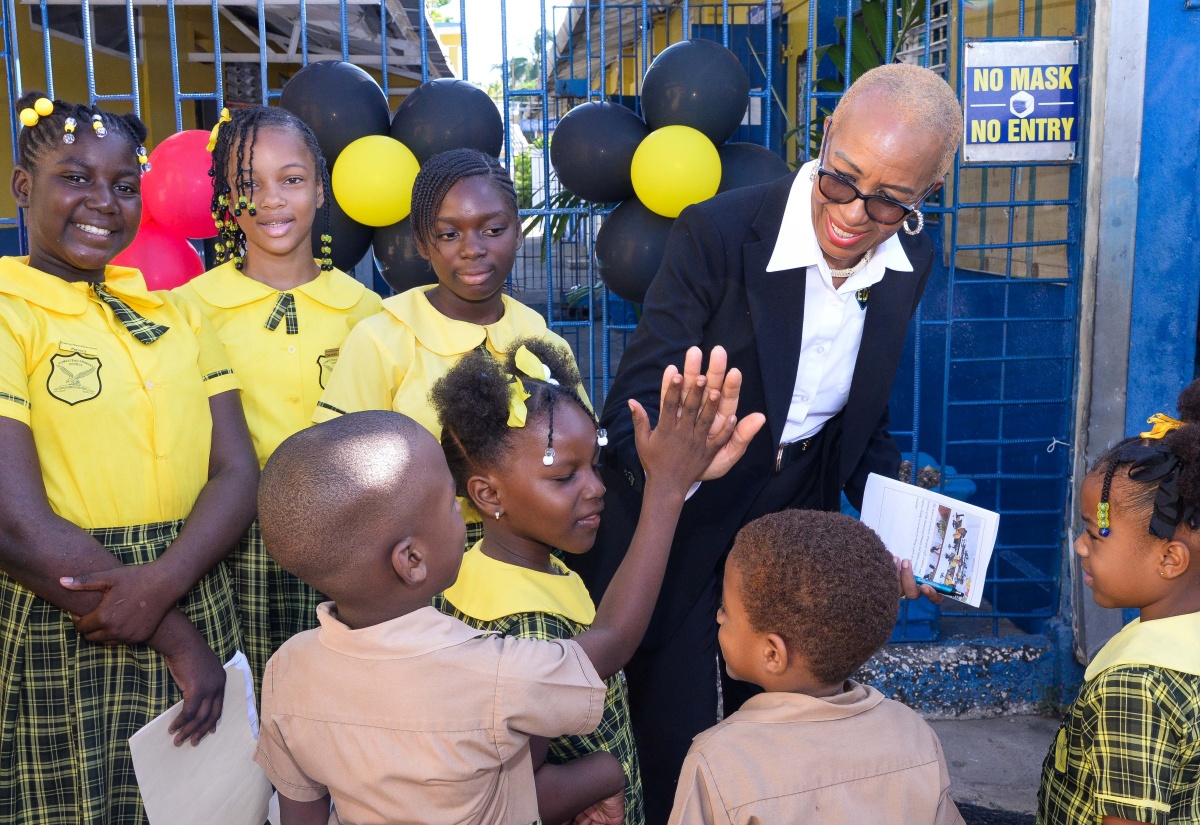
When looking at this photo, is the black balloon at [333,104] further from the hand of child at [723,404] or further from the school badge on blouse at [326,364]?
the hand of child at [723,404]

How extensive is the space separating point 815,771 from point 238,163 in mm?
2011

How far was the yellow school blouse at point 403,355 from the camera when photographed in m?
2.30

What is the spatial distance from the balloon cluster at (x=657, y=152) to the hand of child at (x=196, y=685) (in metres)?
1.94

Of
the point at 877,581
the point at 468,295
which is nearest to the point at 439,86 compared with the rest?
the point at 468,295

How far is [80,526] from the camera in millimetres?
1938

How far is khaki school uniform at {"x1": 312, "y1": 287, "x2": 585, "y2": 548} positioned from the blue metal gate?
1.26m

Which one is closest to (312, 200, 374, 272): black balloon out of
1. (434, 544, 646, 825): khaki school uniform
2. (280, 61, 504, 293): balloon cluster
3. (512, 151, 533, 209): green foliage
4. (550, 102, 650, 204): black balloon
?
(280, 61, 504, 293): balloon cluster

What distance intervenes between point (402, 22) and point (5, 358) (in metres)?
5.01

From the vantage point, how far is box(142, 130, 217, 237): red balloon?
3092 millimetres

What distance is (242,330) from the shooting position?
2469 millimetres

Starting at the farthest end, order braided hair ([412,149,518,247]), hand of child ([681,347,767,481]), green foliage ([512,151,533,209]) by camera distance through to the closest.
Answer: green foliage ([512,151,533,209]), braided hair ([412,149,518,247]), hand of child ([681,347,767,481])

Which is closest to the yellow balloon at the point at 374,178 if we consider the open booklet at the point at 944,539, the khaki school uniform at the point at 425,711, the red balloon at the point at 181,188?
the red balloon at the point at 181,188

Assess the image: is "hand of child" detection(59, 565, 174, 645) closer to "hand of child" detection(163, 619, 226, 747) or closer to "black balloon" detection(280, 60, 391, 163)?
"hand of child" detection(163, 619, 226, 747)

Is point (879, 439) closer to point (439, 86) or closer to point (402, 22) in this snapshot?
point (439, 86)
